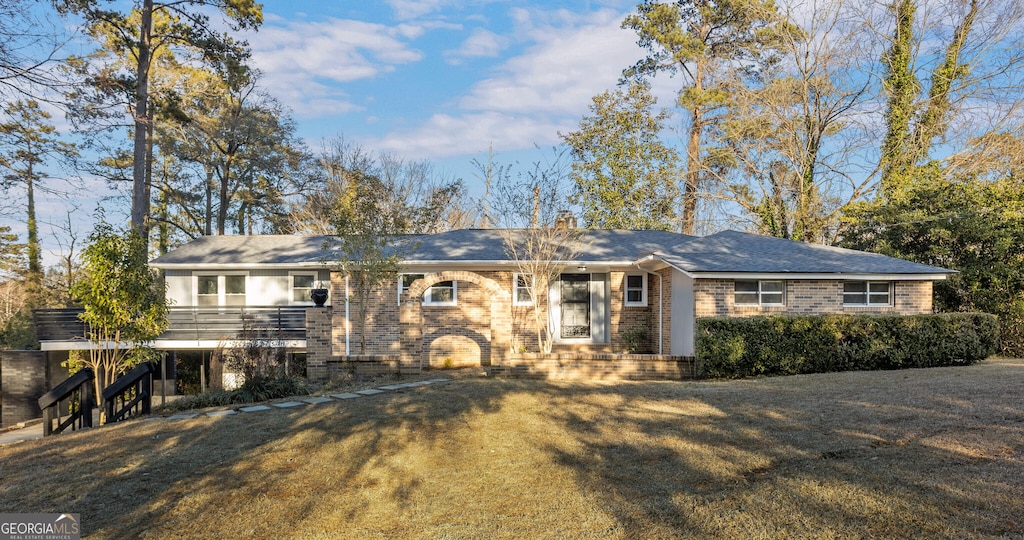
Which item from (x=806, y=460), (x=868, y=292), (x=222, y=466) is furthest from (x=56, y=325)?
(x=868, y=292)

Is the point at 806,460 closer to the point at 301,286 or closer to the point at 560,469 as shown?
the point at 560,469

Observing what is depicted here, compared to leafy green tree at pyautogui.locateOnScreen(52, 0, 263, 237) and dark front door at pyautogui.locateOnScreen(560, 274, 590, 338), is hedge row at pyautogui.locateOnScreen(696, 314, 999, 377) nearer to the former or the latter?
dark front door at pyautogui.locateOnScreen(560, 274, 590, 338)

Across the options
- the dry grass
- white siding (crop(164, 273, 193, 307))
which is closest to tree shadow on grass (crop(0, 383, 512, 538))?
the dry grass

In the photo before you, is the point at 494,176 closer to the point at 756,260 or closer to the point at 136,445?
the point at 756,260

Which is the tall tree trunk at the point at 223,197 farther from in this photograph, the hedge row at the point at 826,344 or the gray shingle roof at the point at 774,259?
the hedge row at the point at 826,344

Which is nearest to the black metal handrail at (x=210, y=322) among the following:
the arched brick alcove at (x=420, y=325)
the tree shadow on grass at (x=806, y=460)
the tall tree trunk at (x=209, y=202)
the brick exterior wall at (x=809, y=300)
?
the arched brick alcove at (x=420, y=325)

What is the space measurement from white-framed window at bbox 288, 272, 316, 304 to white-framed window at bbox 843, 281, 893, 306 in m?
14.3

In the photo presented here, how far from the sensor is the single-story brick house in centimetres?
1270

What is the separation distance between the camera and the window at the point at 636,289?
51.1 feet

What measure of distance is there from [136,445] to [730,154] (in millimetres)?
21862

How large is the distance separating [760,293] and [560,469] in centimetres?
936

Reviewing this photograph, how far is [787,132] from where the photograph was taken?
21.2m

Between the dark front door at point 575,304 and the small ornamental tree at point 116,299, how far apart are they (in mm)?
9459

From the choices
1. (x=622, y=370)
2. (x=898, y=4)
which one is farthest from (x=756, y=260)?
(x=898, y=4)
